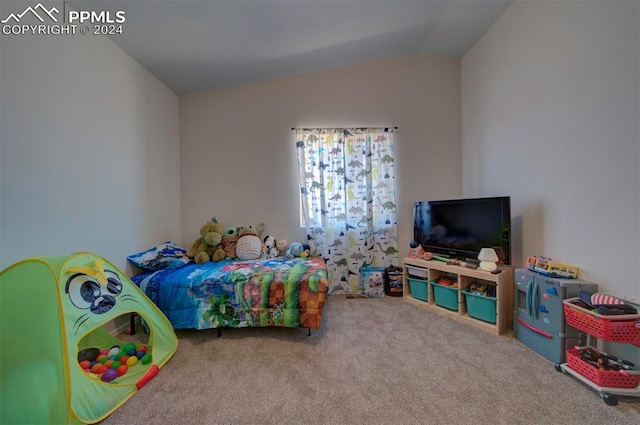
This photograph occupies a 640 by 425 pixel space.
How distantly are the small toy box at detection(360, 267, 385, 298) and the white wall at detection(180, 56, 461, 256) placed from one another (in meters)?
1.12

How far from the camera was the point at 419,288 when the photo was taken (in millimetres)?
2506

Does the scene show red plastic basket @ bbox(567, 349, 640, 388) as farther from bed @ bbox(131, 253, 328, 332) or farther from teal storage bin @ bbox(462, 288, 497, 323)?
bed @ bbox(131, 253, 328, 332)

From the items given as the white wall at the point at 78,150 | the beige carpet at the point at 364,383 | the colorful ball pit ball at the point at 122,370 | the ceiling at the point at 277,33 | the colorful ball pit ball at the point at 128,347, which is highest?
the ceiling at the point at 277,33

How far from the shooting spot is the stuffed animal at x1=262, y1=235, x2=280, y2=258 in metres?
2.74

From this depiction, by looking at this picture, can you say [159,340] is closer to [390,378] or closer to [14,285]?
[14,285]

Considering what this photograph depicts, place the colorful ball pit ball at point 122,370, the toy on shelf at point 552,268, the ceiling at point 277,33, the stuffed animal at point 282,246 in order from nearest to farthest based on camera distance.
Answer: the colorful ball pit ball at point 122,370, the toy on shelf at point 552,268, the ceiling at point 277,33, the stuffed animal at point 282,246

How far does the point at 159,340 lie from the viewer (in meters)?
1.66

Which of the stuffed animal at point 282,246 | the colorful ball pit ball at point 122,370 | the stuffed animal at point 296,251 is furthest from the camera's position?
the stuffed animal at point 282,246

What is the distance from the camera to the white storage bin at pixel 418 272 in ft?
8.09

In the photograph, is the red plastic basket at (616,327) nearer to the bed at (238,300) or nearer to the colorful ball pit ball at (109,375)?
the bed at (238,300)

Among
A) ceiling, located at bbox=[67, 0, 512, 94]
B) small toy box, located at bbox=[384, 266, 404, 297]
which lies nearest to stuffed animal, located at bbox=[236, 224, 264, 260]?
small toy box, located at bbox=[384, 266, 404, 297]

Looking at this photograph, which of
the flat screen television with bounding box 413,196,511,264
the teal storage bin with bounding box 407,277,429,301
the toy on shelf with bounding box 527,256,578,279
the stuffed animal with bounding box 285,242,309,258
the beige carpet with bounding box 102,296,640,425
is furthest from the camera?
the stuffed animal with bounding box 285,242,309,258
